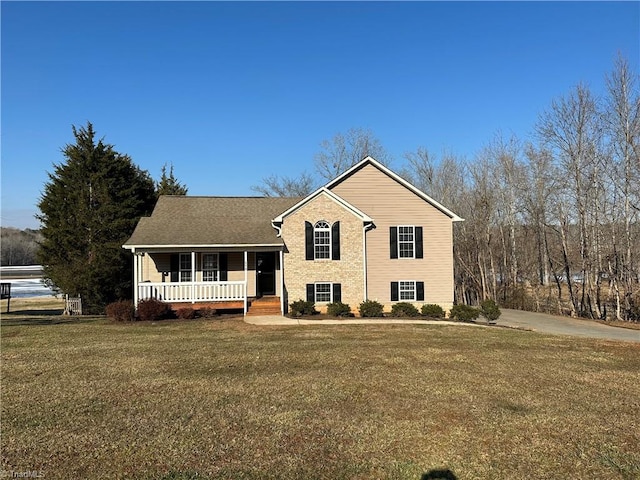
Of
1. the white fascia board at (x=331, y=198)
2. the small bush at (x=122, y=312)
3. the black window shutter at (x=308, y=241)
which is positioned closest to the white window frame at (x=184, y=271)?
the small bush at (x=122, y=312)

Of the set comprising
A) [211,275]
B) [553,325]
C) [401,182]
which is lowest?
[553,325]

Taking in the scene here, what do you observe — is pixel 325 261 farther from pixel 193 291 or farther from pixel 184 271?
pixel 184 271

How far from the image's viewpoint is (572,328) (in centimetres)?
1972

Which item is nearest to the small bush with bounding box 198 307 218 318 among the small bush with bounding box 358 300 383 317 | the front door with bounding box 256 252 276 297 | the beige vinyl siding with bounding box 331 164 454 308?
the front door with bounding box 256 252 276 297

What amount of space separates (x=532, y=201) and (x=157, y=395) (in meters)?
31.0

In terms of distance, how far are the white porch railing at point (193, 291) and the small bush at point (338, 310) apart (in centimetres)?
392

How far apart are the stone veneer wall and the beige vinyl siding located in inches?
48.7

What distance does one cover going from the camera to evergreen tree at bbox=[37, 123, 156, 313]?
23.7m

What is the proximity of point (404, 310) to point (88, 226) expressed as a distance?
18.0 meters

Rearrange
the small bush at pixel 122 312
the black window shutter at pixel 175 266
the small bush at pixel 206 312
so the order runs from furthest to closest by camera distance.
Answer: the black window shutter at pixel 175 266 → the small bush at pixel 206 312 → the small bush at pixel 122 312

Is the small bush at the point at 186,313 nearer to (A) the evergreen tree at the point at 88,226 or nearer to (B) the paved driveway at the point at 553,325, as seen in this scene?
(B) the paved driveway at the point at 553,325

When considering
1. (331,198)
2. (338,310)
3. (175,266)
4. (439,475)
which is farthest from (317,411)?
(175,266)

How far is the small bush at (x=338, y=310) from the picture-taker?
1917 centimetres

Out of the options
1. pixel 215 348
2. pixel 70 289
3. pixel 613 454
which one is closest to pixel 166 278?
pixel 70 289
